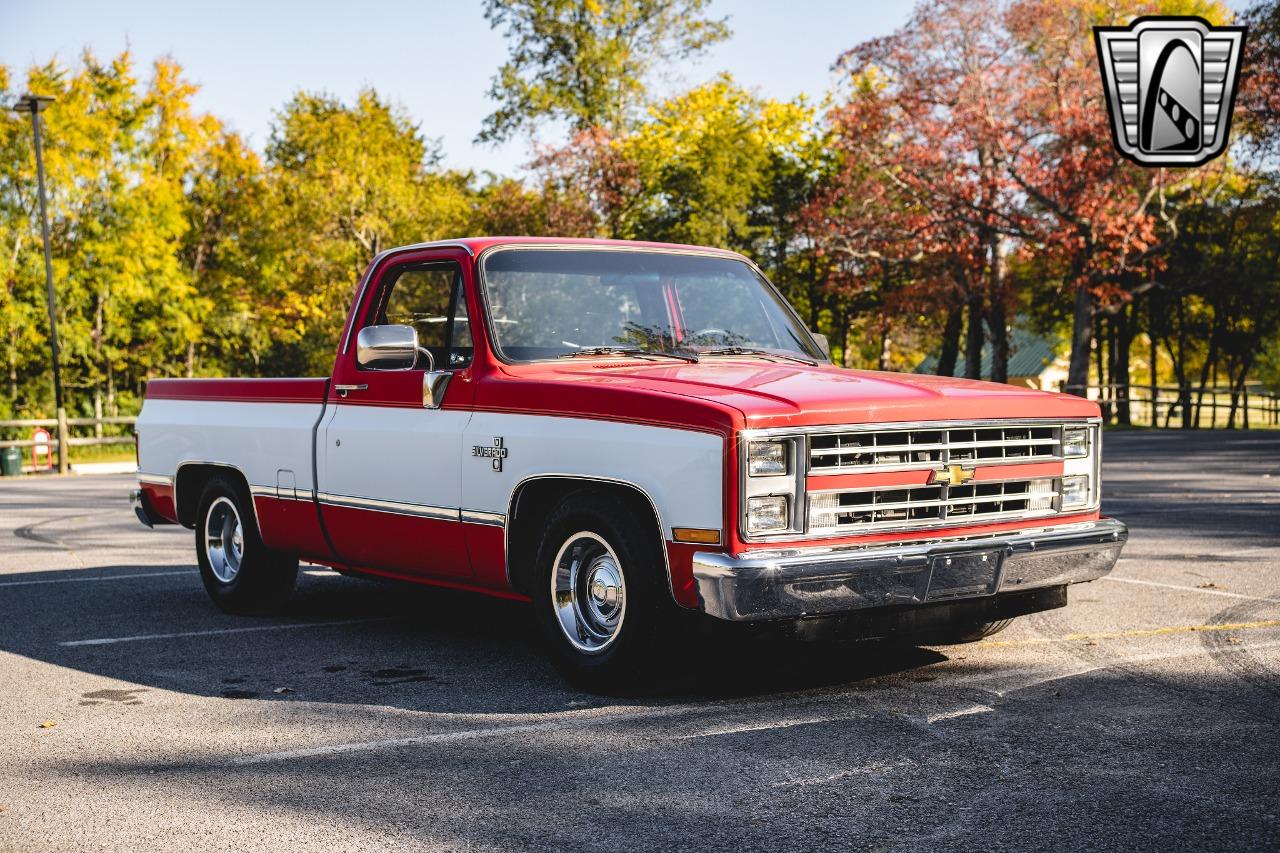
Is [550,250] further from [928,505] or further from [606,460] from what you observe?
[928,505]

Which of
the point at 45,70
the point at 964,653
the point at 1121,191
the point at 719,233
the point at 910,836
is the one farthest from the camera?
the point at 719,233

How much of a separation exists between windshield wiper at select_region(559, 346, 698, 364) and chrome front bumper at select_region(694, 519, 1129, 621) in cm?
162

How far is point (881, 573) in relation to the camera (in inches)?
220

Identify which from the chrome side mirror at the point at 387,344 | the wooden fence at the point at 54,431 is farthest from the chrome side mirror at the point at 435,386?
the wooden fence at the point at 54,431

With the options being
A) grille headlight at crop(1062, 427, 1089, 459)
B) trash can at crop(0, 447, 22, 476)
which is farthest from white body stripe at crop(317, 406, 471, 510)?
trash can at crop(0, 447, 22, 476)

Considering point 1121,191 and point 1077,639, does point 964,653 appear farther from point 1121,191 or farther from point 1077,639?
point 1121,191

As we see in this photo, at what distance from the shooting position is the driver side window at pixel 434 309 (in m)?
7.11

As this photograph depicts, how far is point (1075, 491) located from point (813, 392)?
5.38 feet

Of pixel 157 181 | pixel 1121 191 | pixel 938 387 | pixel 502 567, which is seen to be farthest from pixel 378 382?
pixel 157 181

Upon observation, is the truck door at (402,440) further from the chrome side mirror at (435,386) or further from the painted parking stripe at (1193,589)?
the painted parking stripe at (1193,589)

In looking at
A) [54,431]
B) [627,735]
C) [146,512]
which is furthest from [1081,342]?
[627,735]

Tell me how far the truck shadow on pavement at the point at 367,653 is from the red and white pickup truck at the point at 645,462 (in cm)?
39

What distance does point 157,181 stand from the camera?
1499 inches

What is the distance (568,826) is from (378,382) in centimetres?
359
